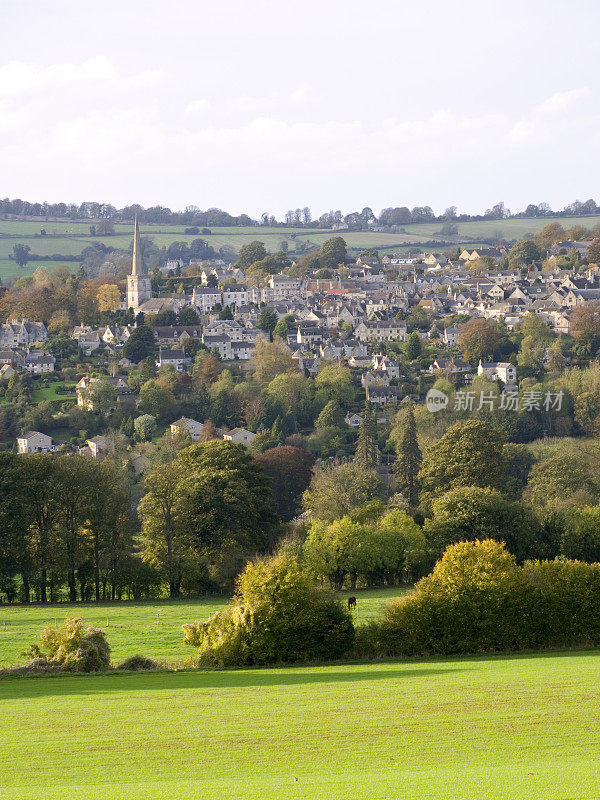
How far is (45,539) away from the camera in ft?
130

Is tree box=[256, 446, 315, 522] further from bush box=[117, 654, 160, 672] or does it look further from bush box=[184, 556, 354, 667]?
A: bush box=[117, 654, 160, 672]

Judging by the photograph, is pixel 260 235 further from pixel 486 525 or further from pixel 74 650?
pixel 74 650

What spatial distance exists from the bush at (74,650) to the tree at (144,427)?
4835 cm

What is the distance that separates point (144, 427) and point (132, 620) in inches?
1642

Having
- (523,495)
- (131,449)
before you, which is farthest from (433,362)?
(523,495)

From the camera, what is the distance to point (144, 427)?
73000mm

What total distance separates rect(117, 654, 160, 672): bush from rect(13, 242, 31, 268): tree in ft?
430

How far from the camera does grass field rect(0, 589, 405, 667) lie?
2669 cm

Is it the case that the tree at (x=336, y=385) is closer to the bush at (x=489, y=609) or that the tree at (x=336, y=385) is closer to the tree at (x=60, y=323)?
the tree at (x=60, y=323)

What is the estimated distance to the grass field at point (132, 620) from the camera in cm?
2669

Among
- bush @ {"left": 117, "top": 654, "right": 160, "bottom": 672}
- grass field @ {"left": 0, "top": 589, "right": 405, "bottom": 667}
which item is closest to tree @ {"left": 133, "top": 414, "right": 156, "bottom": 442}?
grass field @ {"left": 0, "top": 589, "right": 405, "bottom": 667}

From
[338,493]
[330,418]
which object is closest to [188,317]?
[330,418]

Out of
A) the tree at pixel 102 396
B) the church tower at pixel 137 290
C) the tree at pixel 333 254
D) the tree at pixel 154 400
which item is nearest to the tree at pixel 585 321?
the tree at pixel 154 400

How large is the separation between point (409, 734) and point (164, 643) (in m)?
11.6
